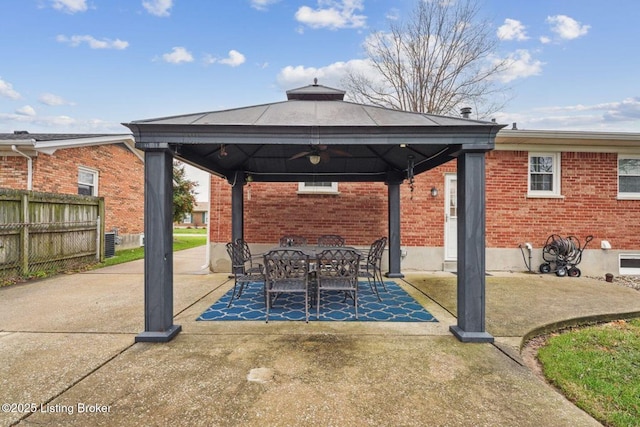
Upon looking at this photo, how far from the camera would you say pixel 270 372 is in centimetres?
271

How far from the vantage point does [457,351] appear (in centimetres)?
318

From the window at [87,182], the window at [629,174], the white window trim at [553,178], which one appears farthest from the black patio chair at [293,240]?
the window at [629,174]

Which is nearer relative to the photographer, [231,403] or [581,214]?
[231,403]

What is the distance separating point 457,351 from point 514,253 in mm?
5699

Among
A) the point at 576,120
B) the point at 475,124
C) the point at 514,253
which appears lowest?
the point at 514,253

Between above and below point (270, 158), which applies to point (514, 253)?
below

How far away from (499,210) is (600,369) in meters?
5.24

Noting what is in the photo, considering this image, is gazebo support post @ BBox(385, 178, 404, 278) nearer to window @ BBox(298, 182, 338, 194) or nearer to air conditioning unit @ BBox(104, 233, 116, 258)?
window @ BBox(298, 182, 338, 194)

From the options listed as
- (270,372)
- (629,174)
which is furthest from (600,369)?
(629,174)

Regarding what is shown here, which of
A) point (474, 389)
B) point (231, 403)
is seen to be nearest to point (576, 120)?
point (474, 389)

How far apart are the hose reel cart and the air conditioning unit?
1274 cm

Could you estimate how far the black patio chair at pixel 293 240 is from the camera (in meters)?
6.71

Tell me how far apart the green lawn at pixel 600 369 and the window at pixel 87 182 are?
12209mm

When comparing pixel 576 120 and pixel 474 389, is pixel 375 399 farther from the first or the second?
pixel 576 120
